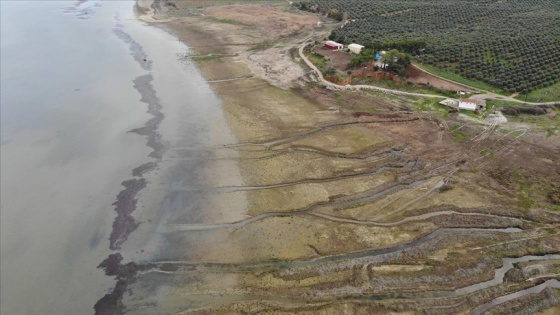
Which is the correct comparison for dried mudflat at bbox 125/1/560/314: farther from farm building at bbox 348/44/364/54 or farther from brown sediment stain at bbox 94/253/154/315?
farm building at bbox 348/44/364/54

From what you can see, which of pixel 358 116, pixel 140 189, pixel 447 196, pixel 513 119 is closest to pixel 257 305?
pixel 140 189

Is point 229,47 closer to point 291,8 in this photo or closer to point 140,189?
point 291,8

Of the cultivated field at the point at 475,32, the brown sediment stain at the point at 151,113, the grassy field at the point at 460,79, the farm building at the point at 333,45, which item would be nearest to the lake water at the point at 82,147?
the brown sediment stain at the point at 151,113

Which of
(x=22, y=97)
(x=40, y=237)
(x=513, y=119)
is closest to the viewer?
(x=40, y=237)

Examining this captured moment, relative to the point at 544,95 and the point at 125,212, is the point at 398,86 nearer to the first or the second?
the point at 544,95

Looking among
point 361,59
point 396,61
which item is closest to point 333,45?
point 361,59

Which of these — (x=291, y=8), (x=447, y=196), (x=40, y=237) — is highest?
(x=291, y=8)

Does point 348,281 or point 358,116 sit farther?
point 358,116
